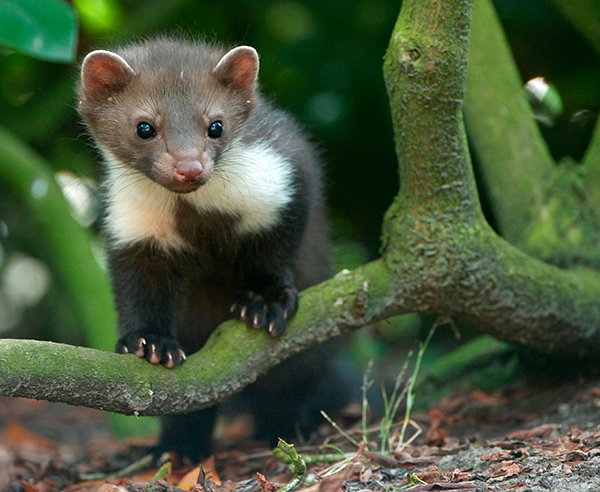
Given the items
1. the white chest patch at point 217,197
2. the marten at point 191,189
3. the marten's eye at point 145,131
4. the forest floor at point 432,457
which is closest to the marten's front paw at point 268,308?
the marten at point 191,189

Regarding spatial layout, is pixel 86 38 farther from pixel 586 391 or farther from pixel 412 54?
pixel 586 391

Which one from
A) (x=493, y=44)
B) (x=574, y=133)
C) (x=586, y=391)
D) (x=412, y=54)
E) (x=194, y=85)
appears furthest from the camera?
(x=574, y=133)

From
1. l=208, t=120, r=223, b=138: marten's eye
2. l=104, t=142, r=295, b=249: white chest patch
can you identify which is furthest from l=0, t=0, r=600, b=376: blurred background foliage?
l=208, t=120, r=223, b=138: marten's eye

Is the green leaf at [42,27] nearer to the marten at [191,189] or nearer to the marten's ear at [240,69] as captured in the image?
the marten at [191,189]

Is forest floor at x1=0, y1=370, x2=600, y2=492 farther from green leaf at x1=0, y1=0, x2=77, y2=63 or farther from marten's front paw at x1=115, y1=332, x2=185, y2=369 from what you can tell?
green leaf at x1=0, y1=0, x2=77, y2=63

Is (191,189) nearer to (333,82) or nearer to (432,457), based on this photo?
(432,457)

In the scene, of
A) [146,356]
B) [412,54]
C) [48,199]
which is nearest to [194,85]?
[412,54]

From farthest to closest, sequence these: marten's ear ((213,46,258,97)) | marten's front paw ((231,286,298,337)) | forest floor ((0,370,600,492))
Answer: marten's ear ((213,46,258,97))
marten's front paw ((231,286,298,337))
forest floor ((0,370,600,492))
